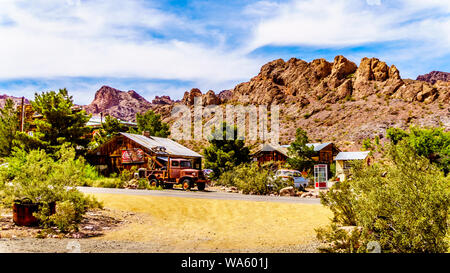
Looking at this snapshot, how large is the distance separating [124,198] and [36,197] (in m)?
6.70

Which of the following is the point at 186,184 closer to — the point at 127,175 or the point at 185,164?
the point at 185,164

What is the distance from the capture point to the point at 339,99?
101 m

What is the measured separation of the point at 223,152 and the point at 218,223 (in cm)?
2542

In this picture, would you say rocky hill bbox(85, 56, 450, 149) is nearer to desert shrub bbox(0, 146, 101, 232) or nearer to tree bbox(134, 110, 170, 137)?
tree bbox(134, 110, 170, 137)

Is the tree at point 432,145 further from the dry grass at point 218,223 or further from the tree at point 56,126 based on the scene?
the tree at point 56,126

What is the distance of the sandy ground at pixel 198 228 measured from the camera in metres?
8.97

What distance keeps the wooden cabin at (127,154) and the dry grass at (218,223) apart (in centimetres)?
1535

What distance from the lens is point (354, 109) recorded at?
9038 centimetres

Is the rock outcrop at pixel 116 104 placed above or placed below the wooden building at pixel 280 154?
above

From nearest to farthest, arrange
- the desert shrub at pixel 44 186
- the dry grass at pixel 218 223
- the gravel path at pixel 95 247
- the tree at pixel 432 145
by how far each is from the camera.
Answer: the gravel path at pixel 95 247
the dry grass at pixel 218 223
the desert shrub at pixel 44 186
the tree at pixel 432 145

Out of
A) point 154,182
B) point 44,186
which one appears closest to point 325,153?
point 154,182

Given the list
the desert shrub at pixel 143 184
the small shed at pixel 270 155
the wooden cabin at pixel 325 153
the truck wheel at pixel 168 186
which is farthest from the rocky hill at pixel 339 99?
the desert shrub at pixel 143 184

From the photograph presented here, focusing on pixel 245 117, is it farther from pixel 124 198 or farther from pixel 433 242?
pixel 433 242
